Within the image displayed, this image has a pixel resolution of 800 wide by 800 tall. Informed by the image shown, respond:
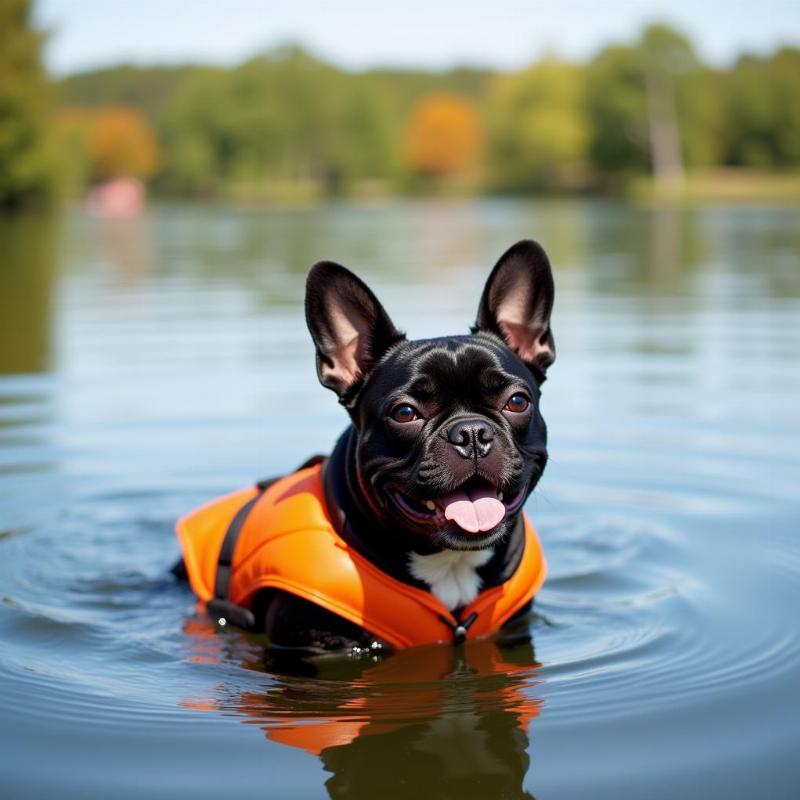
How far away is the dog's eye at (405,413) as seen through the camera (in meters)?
4.92

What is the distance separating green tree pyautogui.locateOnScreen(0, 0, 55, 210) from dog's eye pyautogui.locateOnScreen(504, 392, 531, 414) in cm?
6373

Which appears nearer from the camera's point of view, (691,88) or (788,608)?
(788,608)

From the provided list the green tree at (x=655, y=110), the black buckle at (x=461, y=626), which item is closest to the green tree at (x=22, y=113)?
the green tree at (x=655, y=110)

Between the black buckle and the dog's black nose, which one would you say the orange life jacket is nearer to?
the black buckle

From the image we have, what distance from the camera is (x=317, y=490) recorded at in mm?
5742

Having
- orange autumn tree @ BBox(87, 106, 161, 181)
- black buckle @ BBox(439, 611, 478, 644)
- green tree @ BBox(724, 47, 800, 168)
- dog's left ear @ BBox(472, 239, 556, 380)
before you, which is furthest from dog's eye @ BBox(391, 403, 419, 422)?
orange autumn tree @ BBox(87, 106, 161, 181)

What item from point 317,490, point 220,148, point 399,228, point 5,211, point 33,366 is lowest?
point 317,490

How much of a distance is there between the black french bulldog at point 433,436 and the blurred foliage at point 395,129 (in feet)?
208

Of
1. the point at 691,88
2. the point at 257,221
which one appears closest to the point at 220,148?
the point at 691,88

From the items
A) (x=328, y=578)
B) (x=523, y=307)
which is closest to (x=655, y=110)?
(x=523, y=307)

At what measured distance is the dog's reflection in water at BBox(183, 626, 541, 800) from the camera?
4.21 metres

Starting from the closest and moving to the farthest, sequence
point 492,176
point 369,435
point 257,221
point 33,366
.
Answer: point 369,435
point 33,366
point 257,221
point 492,176

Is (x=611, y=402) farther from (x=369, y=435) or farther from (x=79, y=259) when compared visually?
(x=79, y=259)

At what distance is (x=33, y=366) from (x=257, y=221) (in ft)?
139
